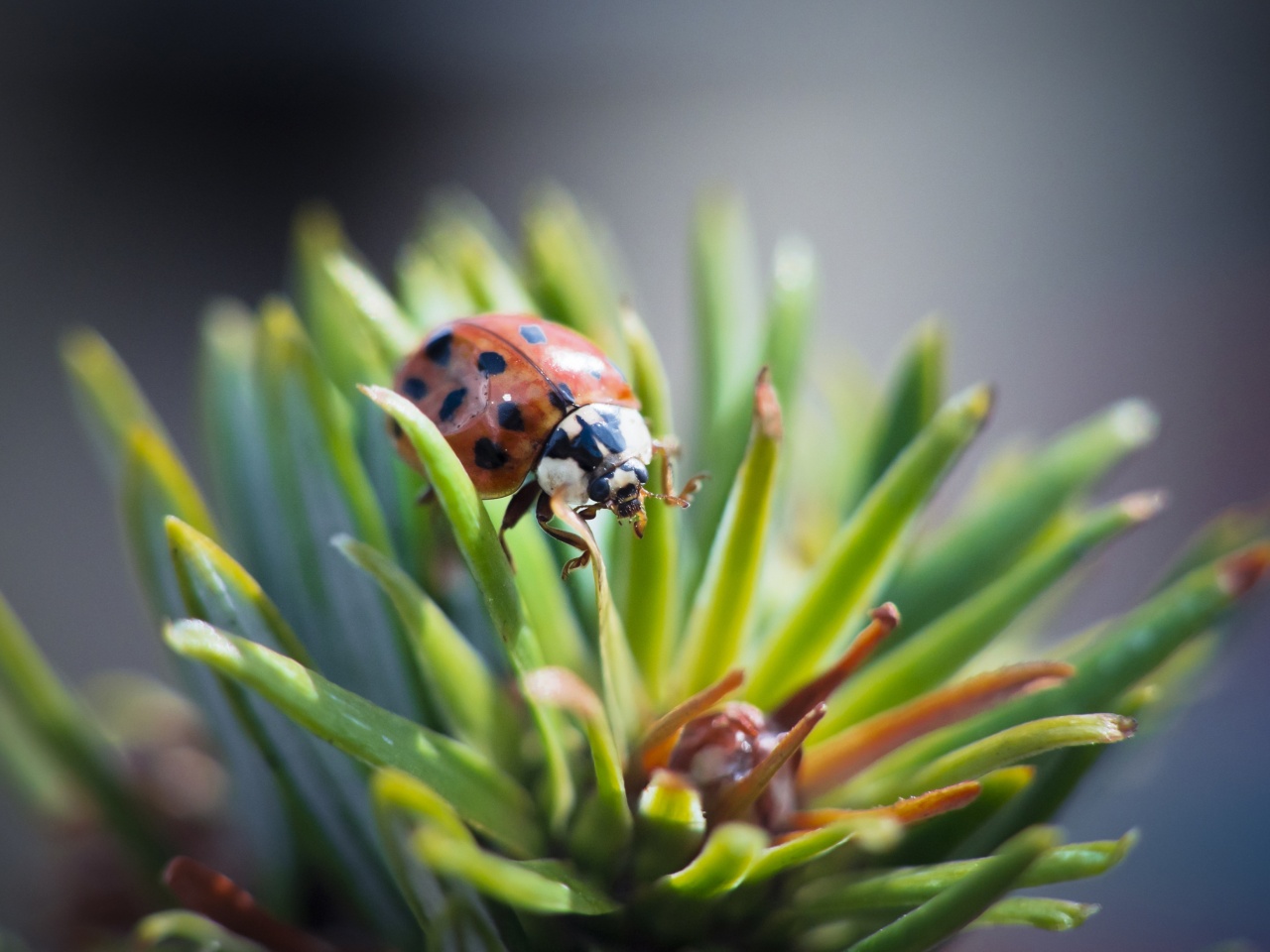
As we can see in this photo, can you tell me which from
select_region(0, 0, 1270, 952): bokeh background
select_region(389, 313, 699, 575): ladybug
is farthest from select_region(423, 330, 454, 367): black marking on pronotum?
select_region(0, 0, 1270, 952): bokeh background

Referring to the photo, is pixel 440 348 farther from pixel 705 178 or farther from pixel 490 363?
pixel 705 178

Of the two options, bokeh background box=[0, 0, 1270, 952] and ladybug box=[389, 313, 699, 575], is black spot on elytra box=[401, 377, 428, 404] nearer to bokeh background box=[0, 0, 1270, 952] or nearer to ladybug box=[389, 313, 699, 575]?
ladybug box=[389, 313, 699, 575]

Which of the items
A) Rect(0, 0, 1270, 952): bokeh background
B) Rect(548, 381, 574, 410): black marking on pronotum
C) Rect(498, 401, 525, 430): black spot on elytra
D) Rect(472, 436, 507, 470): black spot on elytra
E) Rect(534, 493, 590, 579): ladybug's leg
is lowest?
Rect(534, 493, 590, 579): ladybug's leg

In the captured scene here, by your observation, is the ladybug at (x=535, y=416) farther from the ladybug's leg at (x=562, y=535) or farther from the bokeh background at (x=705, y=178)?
the bokeh background at (x=705, y=178)

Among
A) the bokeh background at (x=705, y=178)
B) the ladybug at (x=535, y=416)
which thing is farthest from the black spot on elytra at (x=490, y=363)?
the bokeh background at (x=705, y=178)

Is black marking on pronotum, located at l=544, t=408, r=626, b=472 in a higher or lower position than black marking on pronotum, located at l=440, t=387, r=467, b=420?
lower

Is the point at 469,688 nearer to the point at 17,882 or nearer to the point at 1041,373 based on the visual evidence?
the point at 17,882

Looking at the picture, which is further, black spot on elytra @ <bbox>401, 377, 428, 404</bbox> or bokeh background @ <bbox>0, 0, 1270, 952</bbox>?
bokeh background @ <bbox>0, 0, 1270, 952</bbox>
